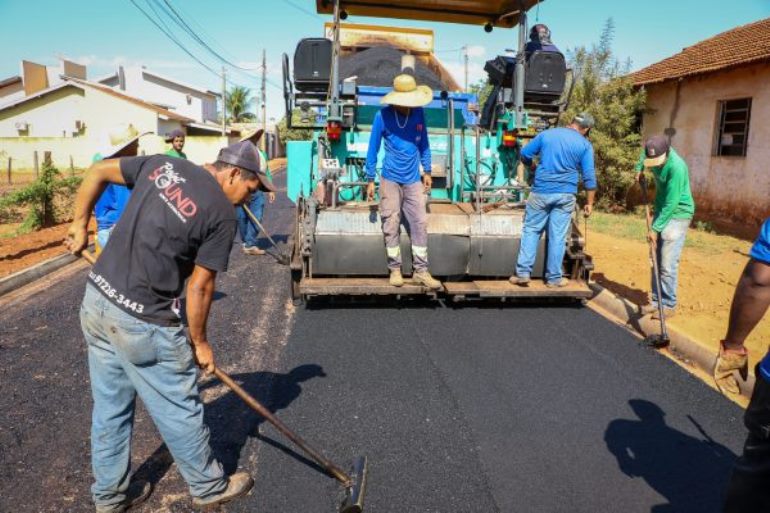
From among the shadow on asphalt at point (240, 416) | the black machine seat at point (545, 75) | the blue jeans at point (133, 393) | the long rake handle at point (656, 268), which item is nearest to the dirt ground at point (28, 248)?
the shadow on asphalt at point (240, 416)

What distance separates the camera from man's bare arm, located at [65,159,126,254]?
2.47 metres

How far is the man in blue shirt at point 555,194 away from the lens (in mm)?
5375

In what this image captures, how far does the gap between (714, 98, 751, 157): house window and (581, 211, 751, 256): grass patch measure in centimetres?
185

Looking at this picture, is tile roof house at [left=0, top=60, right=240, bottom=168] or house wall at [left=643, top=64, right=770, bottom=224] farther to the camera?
tile roof house at [left=0, top=60, right=240, bottom=168]

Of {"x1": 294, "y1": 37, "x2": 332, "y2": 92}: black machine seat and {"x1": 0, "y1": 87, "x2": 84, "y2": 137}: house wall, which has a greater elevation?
{"x1": 0, "y1": 87, "x2": 84, "y2": 137}: house wall

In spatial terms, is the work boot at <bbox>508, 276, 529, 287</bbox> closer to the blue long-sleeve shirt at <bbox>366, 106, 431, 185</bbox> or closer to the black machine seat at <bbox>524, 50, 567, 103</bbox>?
the blue long-sleeve shirt at <bbox>366, 106, 431, 185</bbox>

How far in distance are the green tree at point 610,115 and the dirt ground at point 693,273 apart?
7.53 ft

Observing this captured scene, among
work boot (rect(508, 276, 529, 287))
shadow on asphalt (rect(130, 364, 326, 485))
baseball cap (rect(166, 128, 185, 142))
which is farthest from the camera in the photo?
baseball cap (rect(166, 128, 185, 142))

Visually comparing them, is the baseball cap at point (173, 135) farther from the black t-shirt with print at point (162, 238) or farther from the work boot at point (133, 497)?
the work boot at point (133, 497)

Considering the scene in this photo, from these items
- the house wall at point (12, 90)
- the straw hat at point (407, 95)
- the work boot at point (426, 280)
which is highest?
the house wall at point (12, 90)

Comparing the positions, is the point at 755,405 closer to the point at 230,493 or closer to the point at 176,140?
the point at 230,493

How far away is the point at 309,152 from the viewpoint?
675 centimetres

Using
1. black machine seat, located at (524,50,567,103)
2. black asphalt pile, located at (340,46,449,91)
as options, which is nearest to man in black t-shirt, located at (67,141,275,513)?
black machine seat, located at (524,50,567,103)

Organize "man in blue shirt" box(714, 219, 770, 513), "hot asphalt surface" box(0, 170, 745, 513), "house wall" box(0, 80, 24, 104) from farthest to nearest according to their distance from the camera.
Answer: "house wall" box(0, 80, 24, 104) < "hot asphalt surface" box(0, 170, 745, 513) < "man in blue shirt" box(714, 219, 770, 513)
